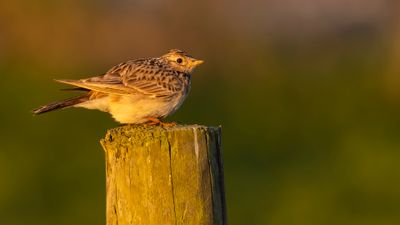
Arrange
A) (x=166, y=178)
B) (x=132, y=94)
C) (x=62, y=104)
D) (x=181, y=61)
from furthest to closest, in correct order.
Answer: (x=181, y=61)
(x=132, y=94)
(x=62, y=104)
(x=166, y=178)

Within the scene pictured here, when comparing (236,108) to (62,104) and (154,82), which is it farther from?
(62,104)

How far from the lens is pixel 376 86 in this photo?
22031mm

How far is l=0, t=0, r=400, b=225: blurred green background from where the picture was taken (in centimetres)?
1553

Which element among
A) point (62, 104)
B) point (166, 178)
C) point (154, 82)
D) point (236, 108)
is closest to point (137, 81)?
point (154, 82)

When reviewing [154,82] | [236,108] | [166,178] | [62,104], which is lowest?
[166,178]

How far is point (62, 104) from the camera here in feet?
30.0

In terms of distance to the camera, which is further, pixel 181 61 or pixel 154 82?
pixel 181 61

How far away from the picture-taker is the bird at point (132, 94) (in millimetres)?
9289

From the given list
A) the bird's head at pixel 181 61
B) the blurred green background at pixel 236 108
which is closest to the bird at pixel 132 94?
the bird's head at pixel 181 61

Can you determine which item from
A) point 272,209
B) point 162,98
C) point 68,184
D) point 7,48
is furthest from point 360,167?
point 7,48

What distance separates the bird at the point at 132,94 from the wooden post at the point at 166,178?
2.30 meters

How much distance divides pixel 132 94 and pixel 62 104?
2.24ft

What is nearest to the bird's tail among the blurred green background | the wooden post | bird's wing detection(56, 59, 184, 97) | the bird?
the bird

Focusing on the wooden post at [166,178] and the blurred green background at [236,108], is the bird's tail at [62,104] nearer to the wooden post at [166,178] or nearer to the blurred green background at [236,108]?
the wooden post at [166,178]
